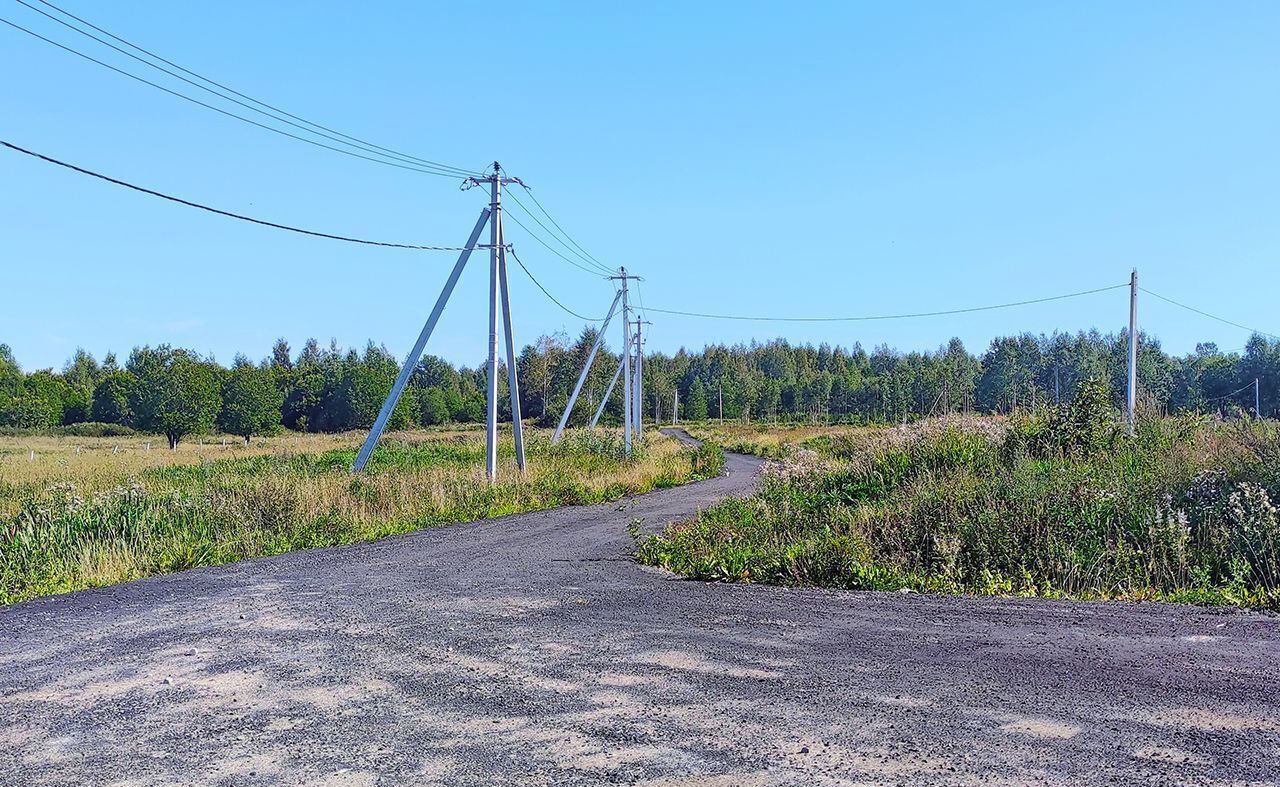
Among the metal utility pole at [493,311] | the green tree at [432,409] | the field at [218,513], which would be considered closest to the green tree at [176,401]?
the green tree at [432,409]

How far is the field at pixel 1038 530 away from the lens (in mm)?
8023

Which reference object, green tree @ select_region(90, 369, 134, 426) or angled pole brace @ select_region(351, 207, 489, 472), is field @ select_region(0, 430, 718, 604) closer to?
angled pole brace @ select_region(351, 207, 489, 472)

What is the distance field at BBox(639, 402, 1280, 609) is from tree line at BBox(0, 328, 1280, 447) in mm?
36065

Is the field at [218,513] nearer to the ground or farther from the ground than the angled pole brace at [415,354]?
nearer to the ground

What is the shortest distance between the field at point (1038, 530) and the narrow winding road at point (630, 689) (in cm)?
92

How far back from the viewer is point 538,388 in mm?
79438

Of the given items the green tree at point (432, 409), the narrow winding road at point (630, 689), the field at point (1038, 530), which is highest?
the green tree at point (432, 409)

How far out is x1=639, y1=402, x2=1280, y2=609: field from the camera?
8023mm

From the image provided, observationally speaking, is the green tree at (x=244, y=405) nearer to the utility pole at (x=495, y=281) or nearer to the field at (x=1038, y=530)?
the utility pole at (x=495, y=281)

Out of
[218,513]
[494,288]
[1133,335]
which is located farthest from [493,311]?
[1133,335]

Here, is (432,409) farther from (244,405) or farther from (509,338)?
(509,338)

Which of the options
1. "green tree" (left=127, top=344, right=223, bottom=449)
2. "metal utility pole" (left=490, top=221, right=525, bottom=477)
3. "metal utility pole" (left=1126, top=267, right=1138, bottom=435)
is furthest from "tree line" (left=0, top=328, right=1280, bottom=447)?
"metal utility pole" (left=490, top=221, right=525, bottom=477)

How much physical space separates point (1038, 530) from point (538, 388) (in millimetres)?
71701

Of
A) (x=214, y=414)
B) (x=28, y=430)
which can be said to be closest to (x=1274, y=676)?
(x=214, y=414)
